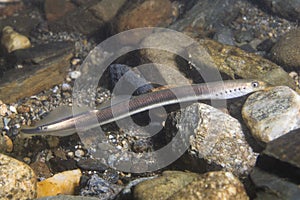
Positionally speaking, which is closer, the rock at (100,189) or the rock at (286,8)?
the rock at (100,189)

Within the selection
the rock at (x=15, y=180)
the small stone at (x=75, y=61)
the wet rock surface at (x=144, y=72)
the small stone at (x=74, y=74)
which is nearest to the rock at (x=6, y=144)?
the wet rock surface at (x=144, y=72)

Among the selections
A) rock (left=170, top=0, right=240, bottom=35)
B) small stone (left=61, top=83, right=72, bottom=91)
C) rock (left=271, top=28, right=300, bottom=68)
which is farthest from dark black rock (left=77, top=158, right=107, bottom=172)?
rock (left=271, top=28, right=300, bottom=68)

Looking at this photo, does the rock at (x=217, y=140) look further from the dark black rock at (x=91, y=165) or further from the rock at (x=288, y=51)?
the rock at (x=288, y=51)

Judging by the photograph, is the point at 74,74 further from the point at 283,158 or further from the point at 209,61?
the point at 283,158

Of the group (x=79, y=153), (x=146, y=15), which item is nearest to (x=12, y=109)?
(x=79, y=153)

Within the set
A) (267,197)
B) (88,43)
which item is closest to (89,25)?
(88,43)

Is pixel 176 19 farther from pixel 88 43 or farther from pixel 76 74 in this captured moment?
pixel 76 74
